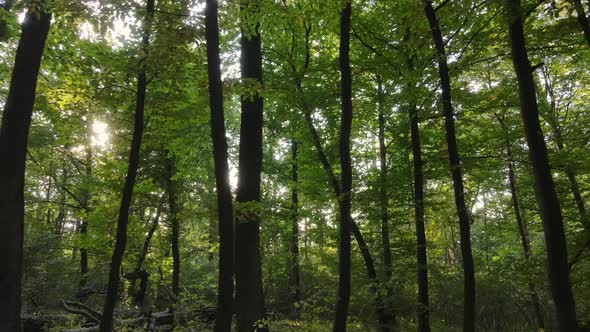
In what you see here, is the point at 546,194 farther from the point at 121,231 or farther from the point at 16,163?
the point at 16,163

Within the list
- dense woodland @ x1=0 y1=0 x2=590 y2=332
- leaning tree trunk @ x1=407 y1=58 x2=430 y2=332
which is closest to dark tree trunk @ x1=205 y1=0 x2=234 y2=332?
dense woodland @ x1=0 y1=0 x2=590 y2=332

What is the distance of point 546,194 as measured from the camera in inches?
217

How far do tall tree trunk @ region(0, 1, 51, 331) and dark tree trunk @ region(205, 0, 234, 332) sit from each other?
2.86m

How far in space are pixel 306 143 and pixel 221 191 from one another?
27.8ft

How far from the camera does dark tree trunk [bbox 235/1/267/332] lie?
659 centimetres

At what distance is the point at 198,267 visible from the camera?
22266 mm

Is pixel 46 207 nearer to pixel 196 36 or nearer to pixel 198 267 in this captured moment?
pixel 198 267

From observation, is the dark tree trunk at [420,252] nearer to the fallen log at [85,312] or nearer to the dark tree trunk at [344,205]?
the dark tree trunk at [344,205]

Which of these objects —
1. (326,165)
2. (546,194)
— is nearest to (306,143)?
(326,165)

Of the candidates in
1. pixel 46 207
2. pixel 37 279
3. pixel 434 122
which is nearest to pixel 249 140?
pixel 434 122

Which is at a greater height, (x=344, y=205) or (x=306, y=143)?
(x=306, y=143)

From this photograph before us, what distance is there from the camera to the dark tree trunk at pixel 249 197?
659cm

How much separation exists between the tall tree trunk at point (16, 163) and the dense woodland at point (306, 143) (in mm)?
24

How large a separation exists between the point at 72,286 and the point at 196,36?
2115 cm
